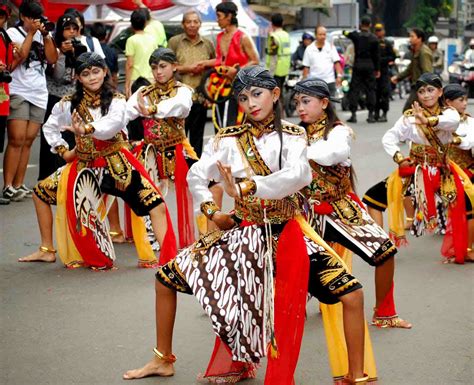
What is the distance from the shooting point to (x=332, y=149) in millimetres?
5793

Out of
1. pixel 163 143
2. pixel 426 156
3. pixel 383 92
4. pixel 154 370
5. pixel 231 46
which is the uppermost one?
pixel 231 46

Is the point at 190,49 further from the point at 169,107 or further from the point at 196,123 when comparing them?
the point at 169,107

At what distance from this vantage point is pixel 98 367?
17.7 feet

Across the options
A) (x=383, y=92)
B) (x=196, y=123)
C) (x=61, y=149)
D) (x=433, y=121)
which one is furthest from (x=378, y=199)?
(x=383, y=92)

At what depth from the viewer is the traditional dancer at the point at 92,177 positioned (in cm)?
739

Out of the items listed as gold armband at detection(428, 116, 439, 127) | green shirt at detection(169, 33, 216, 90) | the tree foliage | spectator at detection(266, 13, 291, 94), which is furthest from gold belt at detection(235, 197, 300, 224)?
the tree foliage

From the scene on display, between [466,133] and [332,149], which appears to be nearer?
[332,149]

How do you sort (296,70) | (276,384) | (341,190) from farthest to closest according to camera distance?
1. (296,70)
2. (341,190)
3. (276,384)

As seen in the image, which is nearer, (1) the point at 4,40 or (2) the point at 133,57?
(1) the point at 4,40

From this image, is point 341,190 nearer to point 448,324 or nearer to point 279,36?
point 448,324

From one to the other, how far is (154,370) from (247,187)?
1.13 m

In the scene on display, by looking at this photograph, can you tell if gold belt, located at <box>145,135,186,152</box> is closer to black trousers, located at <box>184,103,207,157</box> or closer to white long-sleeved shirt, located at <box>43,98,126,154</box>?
white long-sleeved shirt, located at <box>43,98,126,154</box>

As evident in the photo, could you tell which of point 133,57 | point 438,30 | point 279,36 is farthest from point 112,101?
point 438,30

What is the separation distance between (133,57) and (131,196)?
455cm
